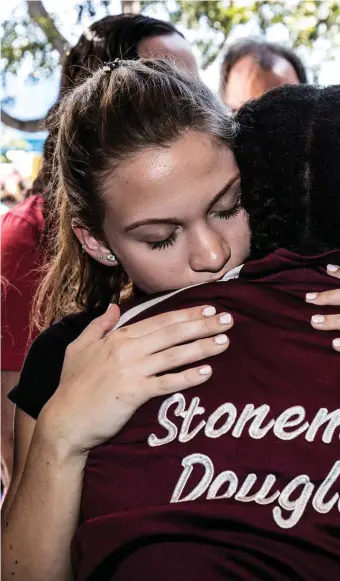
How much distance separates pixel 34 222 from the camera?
9.18 ft

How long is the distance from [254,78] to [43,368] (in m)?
2.50

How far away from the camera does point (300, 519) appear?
4.13 ft

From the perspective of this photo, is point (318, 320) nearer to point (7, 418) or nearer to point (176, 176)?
point (176, 176)

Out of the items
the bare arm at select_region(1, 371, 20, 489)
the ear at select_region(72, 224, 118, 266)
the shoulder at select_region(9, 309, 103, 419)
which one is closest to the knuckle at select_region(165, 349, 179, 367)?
the shoulder at select_region(9, 309, 103, 419)

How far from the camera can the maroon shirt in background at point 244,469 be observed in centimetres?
125

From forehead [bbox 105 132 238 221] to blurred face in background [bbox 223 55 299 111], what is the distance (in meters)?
2.20

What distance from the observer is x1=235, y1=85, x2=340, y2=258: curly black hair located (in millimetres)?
1454

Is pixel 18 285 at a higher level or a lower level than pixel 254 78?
lower

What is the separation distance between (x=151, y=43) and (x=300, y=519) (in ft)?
6.59

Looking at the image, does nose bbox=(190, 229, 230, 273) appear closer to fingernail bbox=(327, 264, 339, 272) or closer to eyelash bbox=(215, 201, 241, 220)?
eyelash bbox=(215, 201, 241, 220)

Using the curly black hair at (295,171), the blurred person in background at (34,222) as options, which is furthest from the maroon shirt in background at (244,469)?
the blurred person in background at (34,222)

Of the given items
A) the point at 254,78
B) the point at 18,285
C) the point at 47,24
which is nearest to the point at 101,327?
the point at 18,285

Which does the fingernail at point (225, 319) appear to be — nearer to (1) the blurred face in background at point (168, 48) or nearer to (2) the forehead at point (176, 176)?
(2) the forehead at point (176, 176)

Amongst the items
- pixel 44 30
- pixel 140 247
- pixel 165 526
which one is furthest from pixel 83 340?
pixel 44 30
